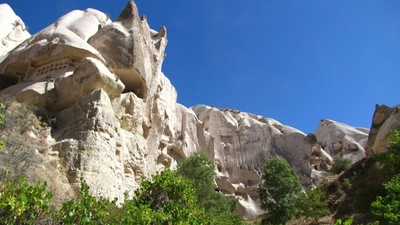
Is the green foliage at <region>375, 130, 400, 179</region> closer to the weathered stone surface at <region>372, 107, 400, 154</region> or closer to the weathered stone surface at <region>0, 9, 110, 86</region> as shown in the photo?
the weathered stone surface at <region>372, 107, 400, 154</region>

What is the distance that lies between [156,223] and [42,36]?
1484 centimetres

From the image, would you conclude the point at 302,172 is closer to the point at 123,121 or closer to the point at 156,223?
the point at 123,121

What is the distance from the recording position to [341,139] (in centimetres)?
4162

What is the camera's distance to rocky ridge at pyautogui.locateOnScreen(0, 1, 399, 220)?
12373 mm

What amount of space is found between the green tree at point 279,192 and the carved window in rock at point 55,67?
14104 millimetres

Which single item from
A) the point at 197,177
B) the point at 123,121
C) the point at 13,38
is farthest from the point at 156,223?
the point at 13,38

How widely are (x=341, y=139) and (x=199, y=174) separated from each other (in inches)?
1079

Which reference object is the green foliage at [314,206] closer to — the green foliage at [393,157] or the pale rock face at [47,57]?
the green foliage at [393,157]

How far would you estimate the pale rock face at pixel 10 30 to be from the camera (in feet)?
78.4

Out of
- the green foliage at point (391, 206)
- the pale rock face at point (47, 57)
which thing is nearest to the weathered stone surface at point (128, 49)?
the pale rock face at point (47, 57)

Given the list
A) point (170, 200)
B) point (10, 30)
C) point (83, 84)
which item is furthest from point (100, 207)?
point (10, 30)

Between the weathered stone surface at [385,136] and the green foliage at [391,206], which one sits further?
the weathered stone surface at [385,136]

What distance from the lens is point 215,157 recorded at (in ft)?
111

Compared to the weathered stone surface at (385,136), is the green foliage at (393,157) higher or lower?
lower
